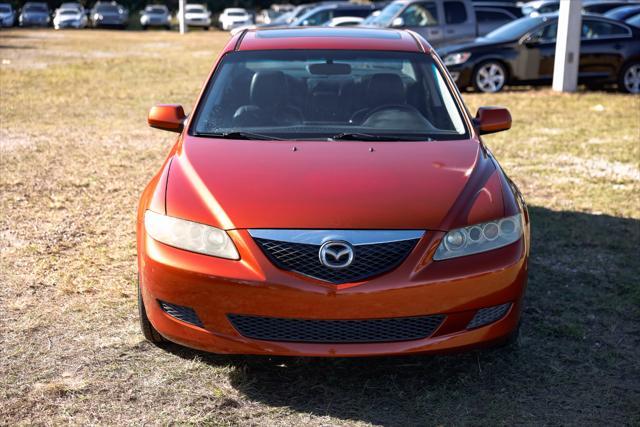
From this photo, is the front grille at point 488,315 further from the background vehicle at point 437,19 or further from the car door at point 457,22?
the car door at point 457,22

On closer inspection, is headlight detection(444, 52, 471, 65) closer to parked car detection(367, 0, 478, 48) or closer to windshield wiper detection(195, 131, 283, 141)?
parked car detection(367, 0, 478, 48)

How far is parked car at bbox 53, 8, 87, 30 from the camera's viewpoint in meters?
48.6

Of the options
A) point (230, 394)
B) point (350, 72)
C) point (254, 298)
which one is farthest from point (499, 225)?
point (350, 72)

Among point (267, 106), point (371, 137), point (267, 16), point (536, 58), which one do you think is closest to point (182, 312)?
point (371, 137)

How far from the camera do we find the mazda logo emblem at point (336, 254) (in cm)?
356

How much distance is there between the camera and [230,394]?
3836 mm

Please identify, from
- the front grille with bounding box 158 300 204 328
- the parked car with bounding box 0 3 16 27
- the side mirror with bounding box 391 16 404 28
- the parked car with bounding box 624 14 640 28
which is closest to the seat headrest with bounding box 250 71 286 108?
the front grille with bounding box 158 300 204 328

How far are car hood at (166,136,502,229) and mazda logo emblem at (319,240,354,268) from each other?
0.09 m

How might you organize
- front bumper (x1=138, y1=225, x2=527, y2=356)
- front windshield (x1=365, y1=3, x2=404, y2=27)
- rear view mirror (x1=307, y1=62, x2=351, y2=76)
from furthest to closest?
front windshield (x1=365, y1=3, x2=404, y2=27) → rear view mirror (x1=307, y1=62, x2=351, y2=76) → front bumper (x1=138, y1=225, x2=527, y2=356)

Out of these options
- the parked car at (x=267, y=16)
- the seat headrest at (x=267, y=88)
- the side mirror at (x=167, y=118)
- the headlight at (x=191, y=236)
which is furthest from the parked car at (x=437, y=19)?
the parked car at (x=267, y=16)

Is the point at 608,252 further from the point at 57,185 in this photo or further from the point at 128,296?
the point at 57,185

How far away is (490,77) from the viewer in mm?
15953

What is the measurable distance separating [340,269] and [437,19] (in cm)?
1619

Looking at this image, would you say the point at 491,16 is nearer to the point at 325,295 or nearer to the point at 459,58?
the point at 459,58
